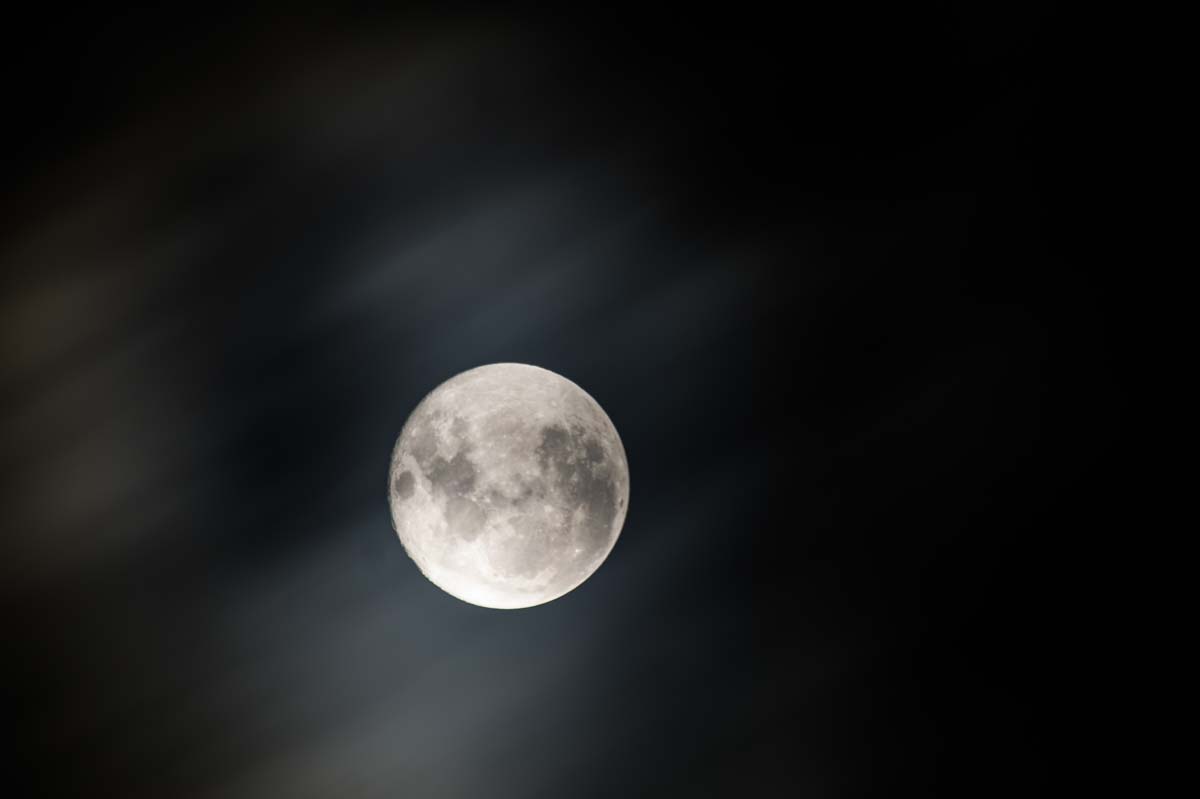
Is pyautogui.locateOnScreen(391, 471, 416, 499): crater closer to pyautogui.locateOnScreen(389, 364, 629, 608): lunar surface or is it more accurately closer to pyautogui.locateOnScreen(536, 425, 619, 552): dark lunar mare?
pyautogui.locateOnScreen(389, 364, 629, 608): lunar surface

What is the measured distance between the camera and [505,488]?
2.08m

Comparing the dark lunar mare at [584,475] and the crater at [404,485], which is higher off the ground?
the crater at [404,485]

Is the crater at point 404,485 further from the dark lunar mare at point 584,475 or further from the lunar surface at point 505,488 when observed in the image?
the dark lunar mare at point 584,475

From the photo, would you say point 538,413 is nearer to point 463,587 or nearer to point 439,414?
point 439,414

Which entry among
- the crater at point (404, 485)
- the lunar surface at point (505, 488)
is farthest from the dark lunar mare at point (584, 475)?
the crater at point (404, 485)

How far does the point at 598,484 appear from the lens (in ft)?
7.30

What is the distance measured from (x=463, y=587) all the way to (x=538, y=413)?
61 centimetres

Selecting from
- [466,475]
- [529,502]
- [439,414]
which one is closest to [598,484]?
[529,502]

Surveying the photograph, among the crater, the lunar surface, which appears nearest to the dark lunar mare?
the lunar surface

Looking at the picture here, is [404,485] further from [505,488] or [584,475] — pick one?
[584,475]

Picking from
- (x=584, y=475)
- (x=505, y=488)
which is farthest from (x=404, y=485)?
(x=584, y=475)

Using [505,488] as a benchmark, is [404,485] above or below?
above

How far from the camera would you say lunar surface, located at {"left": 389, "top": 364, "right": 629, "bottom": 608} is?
81.8 inches

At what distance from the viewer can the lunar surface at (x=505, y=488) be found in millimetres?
2078
